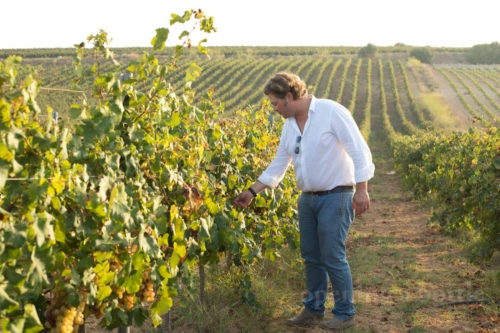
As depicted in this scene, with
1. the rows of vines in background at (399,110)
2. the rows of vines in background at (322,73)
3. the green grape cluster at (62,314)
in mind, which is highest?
the green grape cluster at (62,314)

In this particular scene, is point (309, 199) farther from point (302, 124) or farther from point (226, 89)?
point (226, 89)

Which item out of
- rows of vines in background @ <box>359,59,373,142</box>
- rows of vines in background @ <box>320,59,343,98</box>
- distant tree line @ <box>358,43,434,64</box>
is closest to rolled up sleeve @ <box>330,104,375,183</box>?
rows of vines in background @ <box>359,59,373,142</box>

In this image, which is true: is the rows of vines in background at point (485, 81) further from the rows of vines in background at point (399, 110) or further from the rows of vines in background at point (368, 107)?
Result: the rows of vines in background at point (368, 107)

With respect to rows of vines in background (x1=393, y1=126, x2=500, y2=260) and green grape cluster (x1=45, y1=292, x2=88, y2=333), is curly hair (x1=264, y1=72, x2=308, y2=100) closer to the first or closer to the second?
green grape cluster (x1=45, y1=292, x2=88, y2=333)

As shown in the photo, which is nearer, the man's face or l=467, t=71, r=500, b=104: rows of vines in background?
the man's face

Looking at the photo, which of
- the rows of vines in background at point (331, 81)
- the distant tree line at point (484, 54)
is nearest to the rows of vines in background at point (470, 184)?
the rows of vines in background at point (331, 81)

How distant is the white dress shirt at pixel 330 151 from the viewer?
4.00 metres

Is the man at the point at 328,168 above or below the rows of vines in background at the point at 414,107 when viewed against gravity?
above

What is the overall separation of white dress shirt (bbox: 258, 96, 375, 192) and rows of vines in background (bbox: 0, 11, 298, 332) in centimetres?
53

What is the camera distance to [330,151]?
13.4ft

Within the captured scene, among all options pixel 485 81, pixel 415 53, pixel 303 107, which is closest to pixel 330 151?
pixel 303 107

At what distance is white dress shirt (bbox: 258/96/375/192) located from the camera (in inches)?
157

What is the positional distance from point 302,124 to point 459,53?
7790 cm

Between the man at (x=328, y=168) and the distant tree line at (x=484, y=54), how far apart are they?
73053 millimetres
